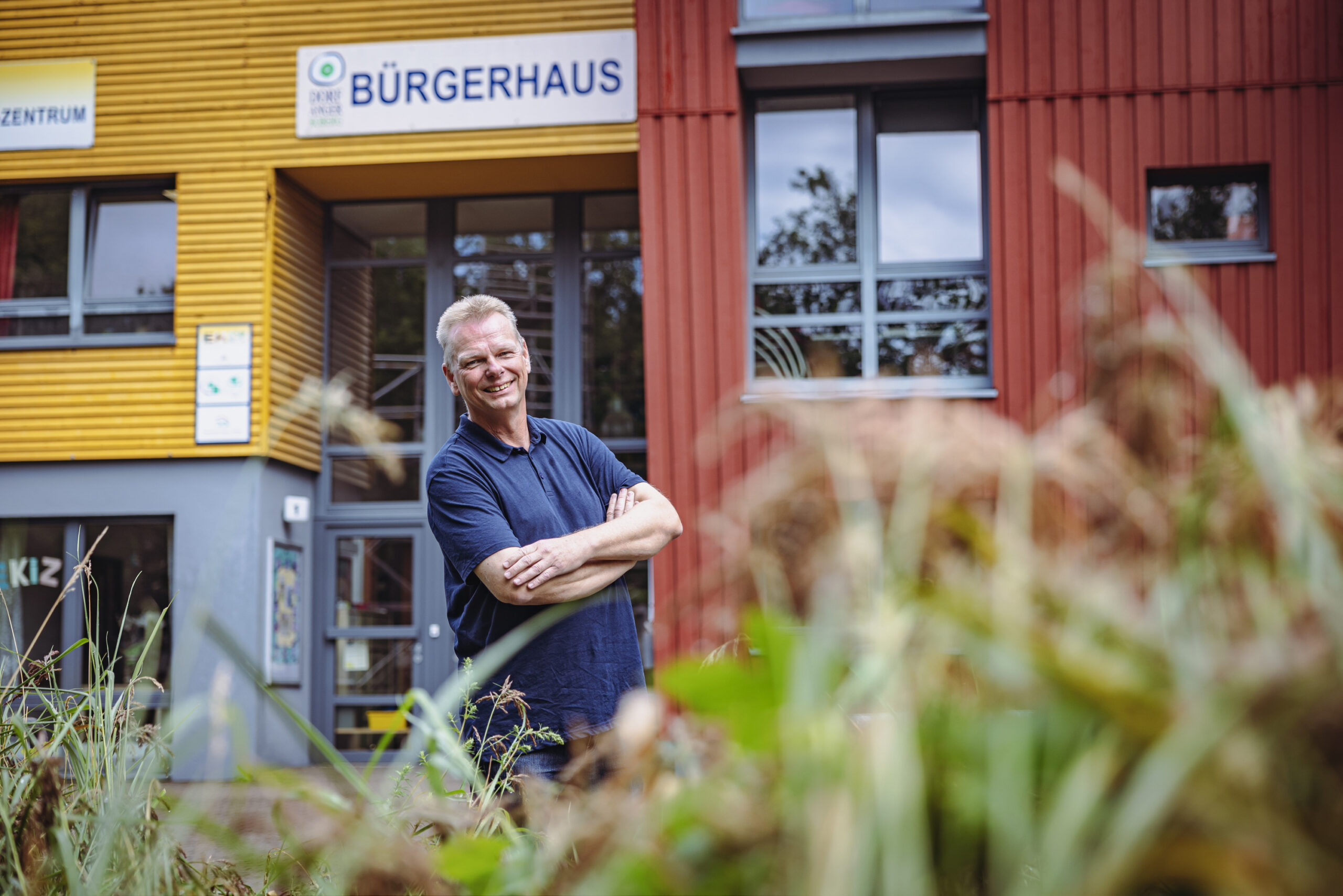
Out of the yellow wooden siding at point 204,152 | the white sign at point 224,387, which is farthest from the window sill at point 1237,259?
the white sign at point 224,387

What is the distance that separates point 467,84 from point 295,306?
2633mm

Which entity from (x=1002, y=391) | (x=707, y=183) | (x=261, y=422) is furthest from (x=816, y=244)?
(x=261, y=422)

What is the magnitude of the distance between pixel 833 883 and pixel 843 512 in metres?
0.23

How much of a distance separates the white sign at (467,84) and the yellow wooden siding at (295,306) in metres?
0.84

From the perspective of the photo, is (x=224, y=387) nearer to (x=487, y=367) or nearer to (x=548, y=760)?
(x=487, y=367)

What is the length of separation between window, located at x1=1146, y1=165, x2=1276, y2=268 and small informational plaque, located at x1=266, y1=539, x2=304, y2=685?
7.88 m

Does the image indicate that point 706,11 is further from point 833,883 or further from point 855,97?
point 833,883

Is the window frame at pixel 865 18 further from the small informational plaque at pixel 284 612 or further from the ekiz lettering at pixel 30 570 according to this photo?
the ekiz lettering at pixel 30 570

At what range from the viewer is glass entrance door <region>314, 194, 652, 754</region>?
11.0 m

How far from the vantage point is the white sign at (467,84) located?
10.1 m

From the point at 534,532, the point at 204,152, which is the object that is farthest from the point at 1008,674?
the point at 204,152

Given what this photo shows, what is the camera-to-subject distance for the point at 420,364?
11.4m

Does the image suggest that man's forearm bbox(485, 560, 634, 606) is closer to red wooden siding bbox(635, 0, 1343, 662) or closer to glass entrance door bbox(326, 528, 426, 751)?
red wooden siding bbox(635, 0, 1343, 662)

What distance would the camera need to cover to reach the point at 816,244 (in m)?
9.74
